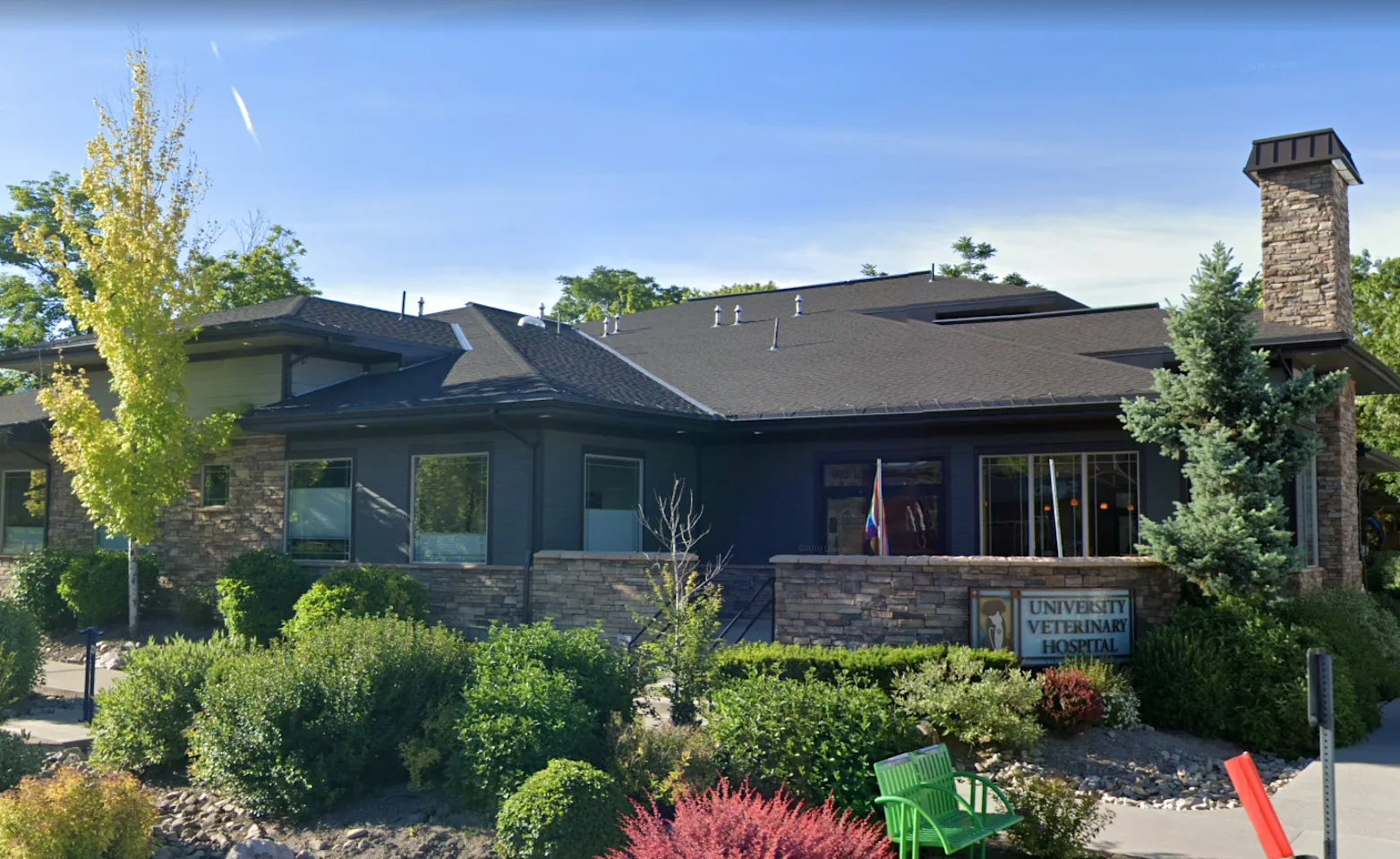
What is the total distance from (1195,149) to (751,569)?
27.6 ft

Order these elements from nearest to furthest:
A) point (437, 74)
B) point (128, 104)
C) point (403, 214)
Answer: point (437, 74)
point (128, 104)
point (403, 214)

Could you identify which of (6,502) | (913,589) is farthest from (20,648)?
(6,502)

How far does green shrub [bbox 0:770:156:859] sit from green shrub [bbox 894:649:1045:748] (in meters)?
5.91

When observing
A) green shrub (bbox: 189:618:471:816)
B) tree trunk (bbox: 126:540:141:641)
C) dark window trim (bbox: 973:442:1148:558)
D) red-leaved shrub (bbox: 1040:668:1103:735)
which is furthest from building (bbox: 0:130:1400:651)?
green shrub (bbox: 189:618:471:816)

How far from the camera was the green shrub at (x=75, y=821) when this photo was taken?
291 inches

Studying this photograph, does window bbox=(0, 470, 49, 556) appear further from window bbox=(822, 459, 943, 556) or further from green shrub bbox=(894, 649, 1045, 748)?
green shrub bbox=(894, 649, 1045, 748)

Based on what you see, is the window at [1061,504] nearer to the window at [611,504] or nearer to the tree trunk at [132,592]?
the window at [611,504]

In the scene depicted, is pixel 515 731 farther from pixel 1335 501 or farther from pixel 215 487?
pixel 1335 501

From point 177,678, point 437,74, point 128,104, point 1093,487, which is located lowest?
point 177,678

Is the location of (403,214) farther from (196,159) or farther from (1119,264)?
(1119,264)

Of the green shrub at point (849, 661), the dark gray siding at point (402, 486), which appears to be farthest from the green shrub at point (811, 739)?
the dark gray siding at point (402, 486)

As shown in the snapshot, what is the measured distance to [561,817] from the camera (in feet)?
24.0

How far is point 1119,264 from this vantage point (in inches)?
1009

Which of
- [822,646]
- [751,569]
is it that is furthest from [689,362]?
[822,646]
